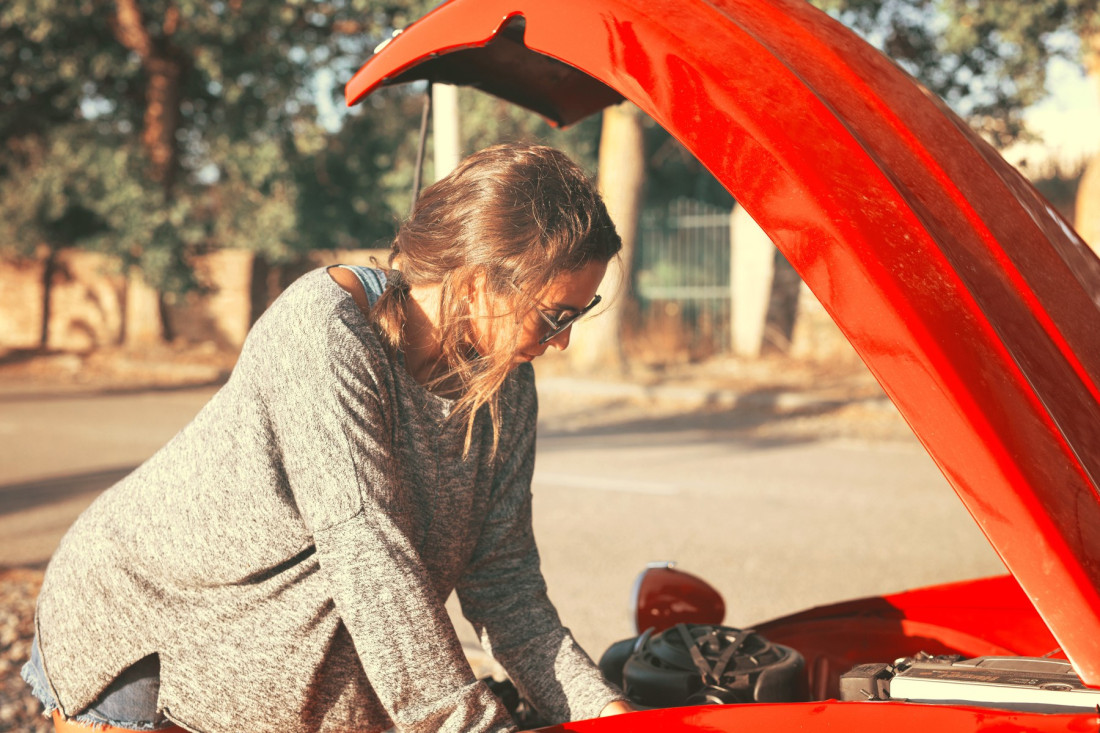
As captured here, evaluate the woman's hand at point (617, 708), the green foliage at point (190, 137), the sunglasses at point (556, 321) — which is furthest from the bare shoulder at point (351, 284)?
the green foliage at point (190, 137)

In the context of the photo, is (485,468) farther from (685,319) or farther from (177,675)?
(685,319)

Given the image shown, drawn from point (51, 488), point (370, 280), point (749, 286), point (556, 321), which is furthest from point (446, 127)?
point (749, 286)

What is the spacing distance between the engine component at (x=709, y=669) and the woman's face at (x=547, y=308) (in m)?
0.65

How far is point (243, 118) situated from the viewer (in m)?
17.5

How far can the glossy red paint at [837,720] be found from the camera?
1157 millimetres

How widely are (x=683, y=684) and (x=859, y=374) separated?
12.5 m

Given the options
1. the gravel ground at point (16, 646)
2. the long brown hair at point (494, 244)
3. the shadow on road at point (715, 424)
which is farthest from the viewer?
the shadow on road at point (715, 424)

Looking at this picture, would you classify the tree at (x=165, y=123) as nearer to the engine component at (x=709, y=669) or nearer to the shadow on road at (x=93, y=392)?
the shadow on road at (x=93, y=392)

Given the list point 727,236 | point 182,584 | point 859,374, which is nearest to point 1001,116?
point 859,374

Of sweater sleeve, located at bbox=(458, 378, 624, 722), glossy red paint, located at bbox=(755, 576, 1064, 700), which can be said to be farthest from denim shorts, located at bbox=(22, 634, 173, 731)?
glossy red paint, located at bbox=(755, 576, 1064, 700)

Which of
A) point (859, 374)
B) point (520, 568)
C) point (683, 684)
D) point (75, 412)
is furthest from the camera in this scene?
point (859, 374)

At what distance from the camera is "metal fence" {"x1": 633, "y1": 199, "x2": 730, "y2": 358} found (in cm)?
1670

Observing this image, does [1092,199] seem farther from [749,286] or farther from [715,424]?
[749,286]

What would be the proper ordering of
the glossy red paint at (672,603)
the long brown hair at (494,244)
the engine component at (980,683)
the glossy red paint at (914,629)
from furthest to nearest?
1. the glossy red paint at (672,603)
2. the glossy red paint at (914,629)
3. the long brown hair at (494,244)
4. the engine component at (980,683)
